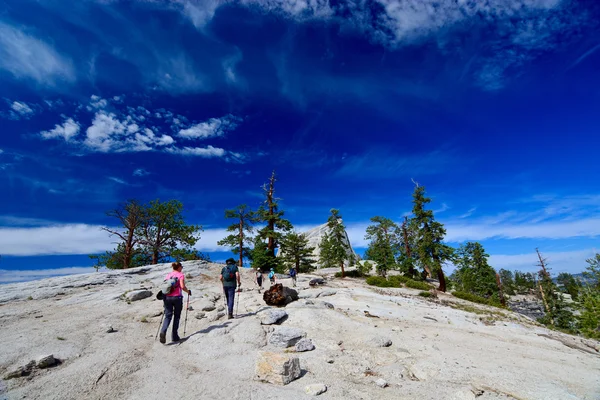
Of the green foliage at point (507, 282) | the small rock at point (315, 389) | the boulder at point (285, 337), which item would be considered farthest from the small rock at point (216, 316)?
the green foliage at point (507, 282)

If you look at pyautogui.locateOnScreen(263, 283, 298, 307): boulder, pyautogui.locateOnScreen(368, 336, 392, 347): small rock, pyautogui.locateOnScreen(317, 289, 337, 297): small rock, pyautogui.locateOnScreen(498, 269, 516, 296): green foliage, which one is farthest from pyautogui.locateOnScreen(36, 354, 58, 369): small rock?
pyautogui.locateOnScreen(498, 269, 516, 296): green foliage

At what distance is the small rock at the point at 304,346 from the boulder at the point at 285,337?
1.32ft

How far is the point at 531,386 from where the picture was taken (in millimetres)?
5988

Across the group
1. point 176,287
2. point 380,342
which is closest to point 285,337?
point 380,342

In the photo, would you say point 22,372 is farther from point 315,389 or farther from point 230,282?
point 315,389

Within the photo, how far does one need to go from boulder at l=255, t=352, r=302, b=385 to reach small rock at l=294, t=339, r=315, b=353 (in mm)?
1656

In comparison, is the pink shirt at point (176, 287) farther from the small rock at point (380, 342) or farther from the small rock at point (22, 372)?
the small rock at point (380, 342)

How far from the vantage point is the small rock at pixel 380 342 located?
28.4 feet

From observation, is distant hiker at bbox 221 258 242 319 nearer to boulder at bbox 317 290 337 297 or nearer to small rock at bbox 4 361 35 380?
small rock at bbox 4 361 35 380

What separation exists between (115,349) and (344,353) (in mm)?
6524

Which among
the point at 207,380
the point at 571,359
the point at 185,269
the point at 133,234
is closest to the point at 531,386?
the point at 571,359

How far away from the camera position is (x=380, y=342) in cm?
870

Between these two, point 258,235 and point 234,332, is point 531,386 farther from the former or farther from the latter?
point 258,235

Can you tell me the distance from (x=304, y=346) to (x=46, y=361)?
6.39 meters
